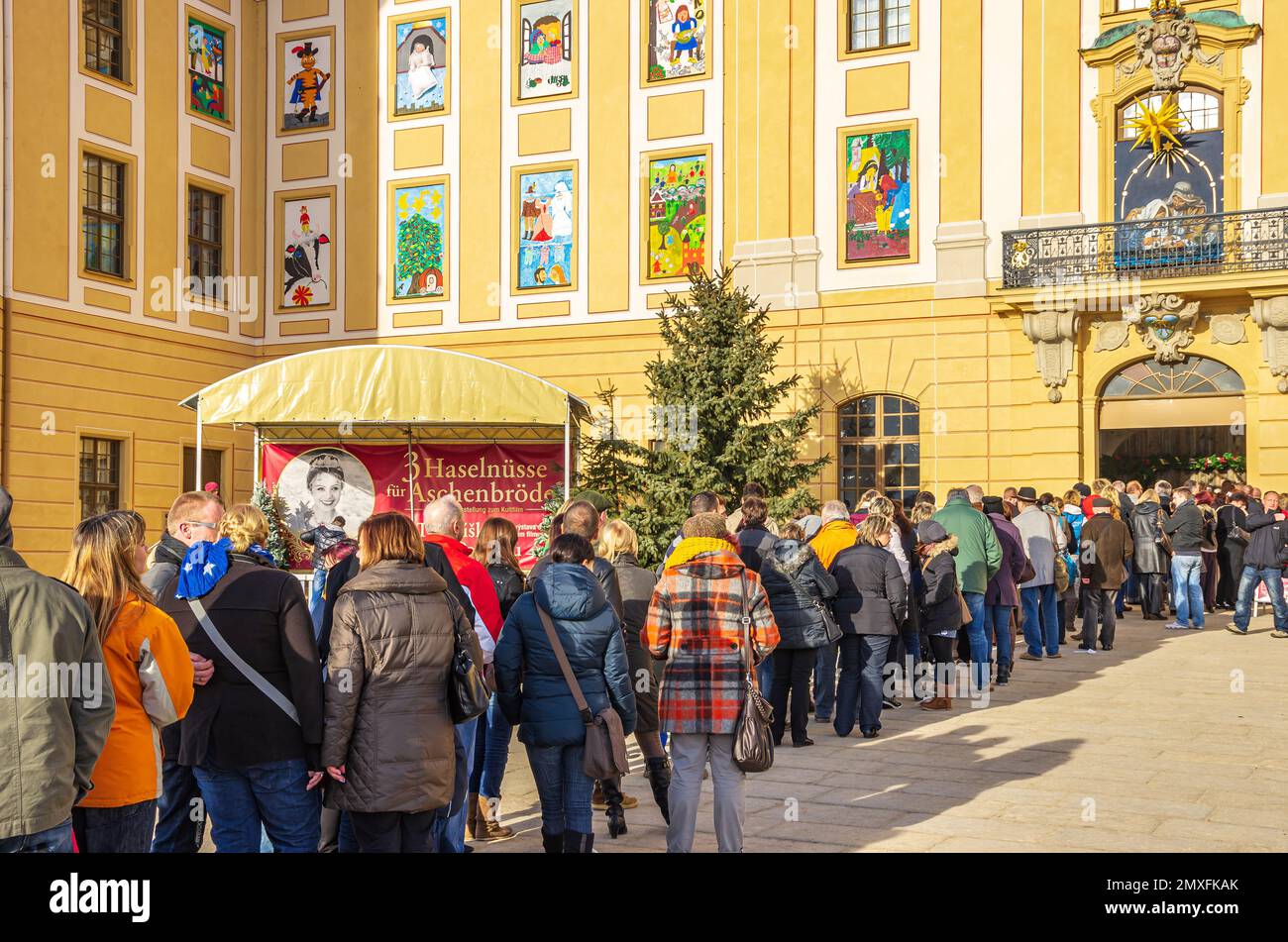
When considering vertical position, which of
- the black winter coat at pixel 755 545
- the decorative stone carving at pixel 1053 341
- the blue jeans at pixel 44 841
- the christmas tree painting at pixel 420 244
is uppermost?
the christmas tree painting at pixel 420 244

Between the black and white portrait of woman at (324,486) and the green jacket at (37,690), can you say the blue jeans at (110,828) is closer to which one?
the green jacket at (37,690)

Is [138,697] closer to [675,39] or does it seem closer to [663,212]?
[663,212]

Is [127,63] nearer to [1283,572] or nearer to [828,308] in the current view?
[828,308]

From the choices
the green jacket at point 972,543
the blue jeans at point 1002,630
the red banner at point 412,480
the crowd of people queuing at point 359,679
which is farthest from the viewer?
the red banner at point 412,480

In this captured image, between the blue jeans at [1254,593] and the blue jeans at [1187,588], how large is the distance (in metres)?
0.67

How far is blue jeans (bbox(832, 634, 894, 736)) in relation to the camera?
10922 mm

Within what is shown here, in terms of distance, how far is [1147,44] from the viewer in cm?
2173

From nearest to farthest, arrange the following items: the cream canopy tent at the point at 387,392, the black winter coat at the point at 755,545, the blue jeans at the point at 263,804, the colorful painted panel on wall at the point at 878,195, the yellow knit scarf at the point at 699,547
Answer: the blue jeans at the point at 263,804, the yellow knit scarf at the point at 699,547, the black winter coat at the point at 755,545, the cream canopy tent at the point at 387,392, the colorful painted panel on wall at the point at 878,195

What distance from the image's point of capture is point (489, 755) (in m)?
7.95

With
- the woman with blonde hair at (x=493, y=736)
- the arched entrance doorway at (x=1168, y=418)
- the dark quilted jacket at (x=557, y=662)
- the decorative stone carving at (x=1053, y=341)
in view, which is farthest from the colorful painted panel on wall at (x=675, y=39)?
the dark quilted jacket at (x=557, y=662)

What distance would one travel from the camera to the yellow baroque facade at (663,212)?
70.8 ft

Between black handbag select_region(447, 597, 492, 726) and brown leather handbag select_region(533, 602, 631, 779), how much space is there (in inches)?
32.6

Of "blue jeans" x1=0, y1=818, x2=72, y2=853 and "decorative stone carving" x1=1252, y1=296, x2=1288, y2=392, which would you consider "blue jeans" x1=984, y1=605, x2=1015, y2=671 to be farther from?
"blue jeans" x1=0, y1=818, x2=72, y2=853

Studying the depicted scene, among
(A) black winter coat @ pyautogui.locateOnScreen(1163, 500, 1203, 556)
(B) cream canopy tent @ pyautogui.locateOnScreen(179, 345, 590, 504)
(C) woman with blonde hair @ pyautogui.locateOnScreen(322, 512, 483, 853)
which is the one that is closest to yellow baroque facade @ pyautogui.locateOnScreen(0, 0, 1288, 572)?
(A) black winter coat @ pyautogui.locateOnScreen(1163, 500, 1203, 556)
